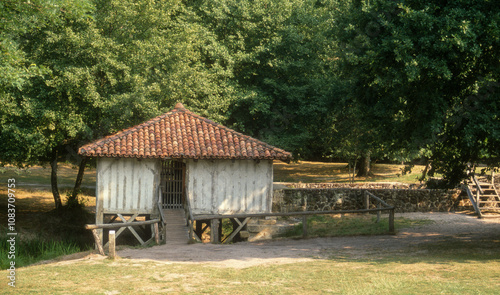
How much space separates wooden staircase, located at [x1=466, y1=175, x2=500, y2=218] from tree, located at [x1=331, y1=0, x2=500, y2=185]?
29.3 feet

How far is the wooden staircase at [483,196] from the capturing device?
81.0ft

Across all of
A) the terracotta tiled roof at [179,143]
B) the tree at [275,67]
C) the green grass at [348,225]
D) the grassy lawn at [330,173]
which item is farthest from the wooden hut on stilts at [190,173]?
the grassy lawn at [330,173]

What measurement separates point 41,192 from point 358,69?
918 inches

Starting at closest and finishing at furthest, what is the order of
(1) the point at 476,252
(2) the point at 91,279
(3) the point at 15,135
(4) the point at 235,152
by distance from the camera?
1. (2) the point at 91,279
2. (1) the point at 476,252
3. (4) the point at 235,152
4. (3) the point at 15,135

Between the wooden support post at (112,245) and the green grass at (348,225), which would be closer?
the wooden support post at (112,245)

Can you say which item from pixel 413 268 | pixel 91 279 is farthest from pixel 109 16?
pixel 413 268

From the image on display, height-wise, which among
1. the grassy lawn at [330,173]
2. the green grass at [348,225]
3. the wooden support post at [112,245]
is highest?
the grassy lawn at [330,173]

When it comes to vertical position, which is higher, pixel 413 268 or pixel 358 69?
pixel 358 69

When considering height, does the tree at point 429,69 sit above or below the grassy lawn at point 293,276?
above

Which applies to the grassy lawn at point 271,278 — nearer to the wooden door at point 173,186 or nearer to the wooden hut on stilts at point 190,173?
the wooden hut on stilts at point 190,173

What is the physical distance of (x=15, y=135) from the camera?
21.7 meters

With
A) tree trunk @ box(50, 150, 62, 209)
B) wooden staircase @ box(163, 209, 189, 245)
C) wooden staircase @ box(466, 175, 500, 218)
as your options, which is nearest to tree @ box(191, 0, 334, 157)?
wooden staircase @ box(466, 175, 500, 218)

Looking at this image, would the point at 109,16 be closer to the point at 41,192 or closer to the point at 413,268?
the point at 41,192

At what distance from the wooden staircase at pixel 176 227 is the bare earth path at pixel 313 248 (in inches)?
30.1
